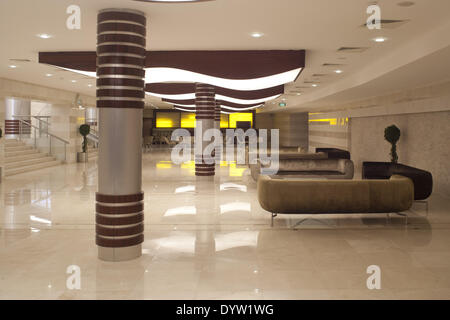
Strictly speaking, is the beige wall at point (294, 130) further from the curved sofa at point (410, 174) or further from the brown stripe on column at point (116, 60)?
the brown stripe on column at point (116, 60)

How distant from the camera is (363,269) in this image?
539 cm

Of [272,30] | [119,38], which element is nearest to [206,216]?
[272,30]

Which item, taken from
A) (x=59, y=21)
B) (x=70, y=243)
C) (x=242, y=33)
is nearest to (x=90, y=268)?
(x=70, y=243)

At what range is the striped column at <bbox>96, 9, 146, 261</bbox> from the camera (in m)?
5.56

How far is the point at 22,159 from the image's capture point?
17.5 m

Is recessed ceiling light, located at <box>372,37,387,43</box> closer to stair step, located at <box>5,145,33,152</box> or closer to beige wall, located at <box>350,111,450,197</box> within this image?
beige wall, located at <box>350,111,450,197</box>

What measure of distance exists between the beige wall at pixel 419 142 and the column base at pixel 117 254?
27.5 ft

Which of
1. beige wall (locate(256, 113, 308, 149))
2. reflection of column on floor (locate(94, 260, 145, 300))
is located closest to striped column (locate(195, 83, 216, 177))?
reflection of column on floor (locate(94, 260, 145, 300))

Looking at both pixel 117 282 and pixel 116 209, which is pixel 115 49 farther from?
pixel 117 282

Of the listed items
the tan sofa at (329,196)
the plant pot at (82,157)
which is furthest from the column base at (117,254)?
the plant pot at (82,157)

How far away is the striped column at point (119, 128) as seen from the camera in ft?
18.2

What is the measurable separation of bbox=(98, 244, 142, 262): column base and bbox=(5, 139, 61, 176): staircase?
11252 mm

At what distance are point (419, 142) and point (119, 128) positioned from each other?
9.66 m

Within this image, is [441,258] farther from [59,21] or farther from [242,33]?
[59,21]
